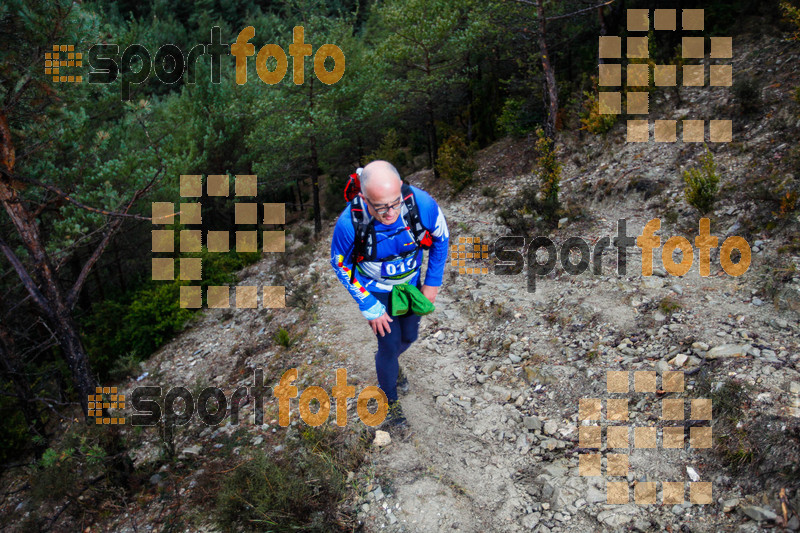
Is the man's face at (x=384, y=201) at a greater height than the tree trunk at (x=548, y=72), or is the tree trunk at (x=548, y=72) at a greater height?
the tree trunk at (x=548, y=72)

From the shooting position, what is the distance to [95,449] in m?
4.52

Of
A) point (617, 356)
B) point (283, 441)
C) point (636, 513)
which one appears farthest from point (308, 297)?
point (636, 513)

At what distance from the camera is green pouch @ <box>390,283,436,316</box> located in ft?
12.1

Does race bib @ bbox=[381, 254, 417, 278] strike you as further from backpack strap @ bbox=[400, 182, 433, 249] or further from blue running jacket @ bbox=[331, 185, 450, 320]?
backpack strap @ bbox=[400, 182, 433, 249]

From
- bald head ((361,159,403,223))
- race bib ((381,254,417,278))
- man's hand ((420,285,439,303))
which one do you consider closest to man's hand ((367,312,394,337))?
race bib ((381,254,417,278))

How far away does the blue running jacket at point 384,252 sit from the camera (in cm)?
349

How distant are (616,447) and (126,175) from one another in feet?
32.2

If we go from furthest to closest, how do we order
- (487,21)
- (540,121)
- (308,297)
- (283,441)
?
1. (540,121)
2. (487,21)
3. (308,297)
4. (283,441)

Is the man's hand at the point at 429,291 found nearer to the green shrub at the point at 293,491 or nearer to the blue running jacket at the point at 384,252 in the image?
the blue running jacket at the point at 384,252

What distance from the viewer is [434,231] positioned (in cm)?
367

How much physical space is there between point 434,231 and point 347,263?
2.52 ft

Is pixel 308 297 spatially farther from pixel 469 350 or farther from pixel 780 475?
pixel 780 475

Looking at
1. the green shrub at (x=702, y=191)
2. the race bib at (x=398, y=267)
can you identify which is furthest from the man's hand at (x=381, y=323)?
the green shrub at (x=702, y=191)

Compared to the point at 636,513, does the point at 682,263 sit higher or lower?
higher
